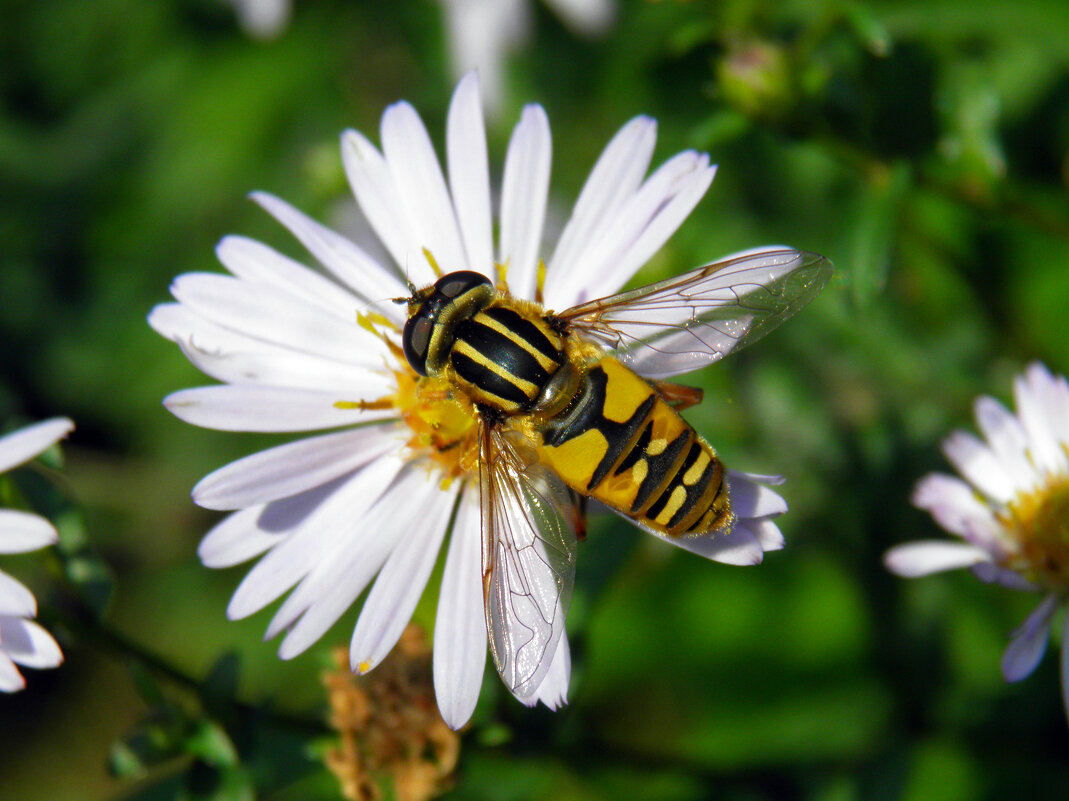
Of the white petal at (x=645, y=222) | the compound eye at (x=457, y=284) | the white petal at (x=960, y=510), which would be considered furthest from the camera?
the white petal at (x=960, y=510)

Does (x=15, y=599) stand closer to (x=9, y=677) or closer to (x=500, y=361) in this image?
(x=9, y=677)

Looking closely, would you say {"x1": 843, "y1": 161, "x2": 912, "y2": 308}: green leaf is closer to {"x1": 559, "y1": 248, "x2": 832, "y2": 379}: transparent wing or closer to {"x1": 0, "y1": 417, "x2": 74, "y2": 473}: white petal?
{"x1": 559, "y1": 248, "x2": 832, "y2": 379}: transparent wing

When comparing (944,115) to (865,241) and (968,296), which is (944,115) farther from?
(968,296)

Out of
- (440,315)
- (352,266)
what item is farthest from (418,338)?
(352,266)

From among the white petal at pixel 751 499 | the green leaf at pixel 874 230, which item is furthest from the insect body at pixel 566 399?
the green leaf at pixel 874 230

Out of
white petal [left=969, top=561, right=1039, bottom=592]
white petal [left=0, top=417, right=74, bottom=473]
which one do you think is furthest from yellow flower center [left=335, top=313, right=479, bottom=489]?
white petal [left=969, top=561, right=1039, bottom=592]

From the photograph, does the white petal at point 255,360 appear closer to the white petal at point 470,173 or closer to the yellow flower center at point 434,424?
the yellow flower center at point 434,424
